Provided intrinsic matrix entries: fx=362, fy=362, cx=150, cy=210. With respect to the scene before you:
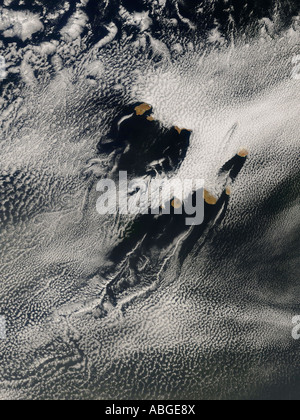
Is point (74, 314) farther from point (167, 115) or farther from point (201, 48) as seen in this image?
point (201, 48)

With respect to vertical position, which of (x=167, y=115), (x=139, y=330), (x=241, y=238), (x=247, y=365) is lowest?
(x=247, y=365)

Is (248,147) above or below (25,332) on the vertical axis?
above

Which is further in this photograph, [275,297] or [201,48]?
[275,297]

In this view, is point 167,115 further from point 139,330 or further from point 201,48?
point 139,330
